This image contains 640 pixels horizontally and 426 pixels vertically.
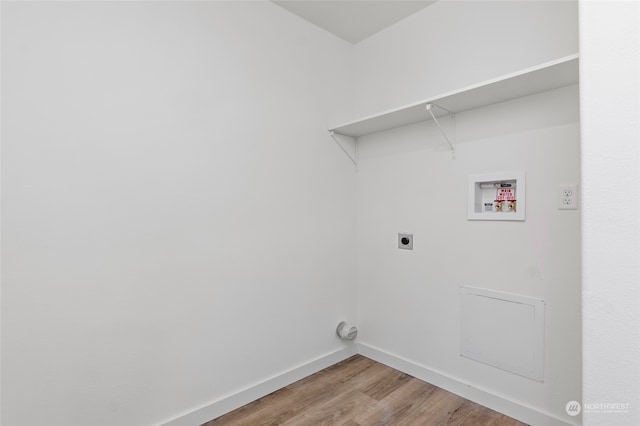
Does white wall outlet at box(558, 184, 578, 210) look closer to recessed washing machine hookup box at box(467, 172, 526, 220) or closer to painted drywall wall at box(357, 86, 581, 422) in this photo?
painted drywall wall at box(357, 86, 581, 422)

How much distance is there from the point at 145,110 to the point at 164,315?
1.09 meters

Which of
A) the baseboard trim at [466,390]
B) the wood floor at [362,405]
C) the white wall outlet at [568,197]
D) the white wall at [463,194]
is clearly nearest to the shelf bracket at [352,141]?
the white wall at [463,194]

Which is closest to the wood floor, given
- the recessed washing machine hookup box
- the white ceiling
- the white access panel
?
the white access panel

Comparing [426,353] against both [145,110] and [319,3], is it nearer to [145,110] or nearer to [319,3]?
[145,110]

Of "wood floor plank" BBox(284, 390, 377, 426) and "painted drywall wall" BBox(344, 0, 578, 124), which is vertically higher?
"painted drywall wall" BBox(344, 0, 578, 124)

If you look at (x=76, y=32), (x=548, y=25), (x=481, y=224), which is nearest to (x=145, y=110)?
(x=76, y=32)

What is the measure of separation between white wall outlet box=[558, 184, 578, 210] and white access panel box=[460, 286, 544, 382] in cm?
53

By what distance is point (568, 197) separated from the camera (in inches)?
65.2

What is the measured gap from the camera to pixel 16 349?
1336mm

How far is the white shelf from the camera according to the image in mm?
1500

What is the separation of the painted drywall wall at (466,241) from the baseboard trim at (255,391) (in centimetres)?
36

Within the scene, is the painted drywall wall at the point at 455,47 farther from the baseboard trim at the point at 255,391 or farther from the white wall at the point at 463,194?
the baseboard trim at the point at 255,391

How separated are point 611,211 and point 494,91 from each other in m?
1.02

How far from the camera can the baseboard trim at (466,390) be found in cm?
174
